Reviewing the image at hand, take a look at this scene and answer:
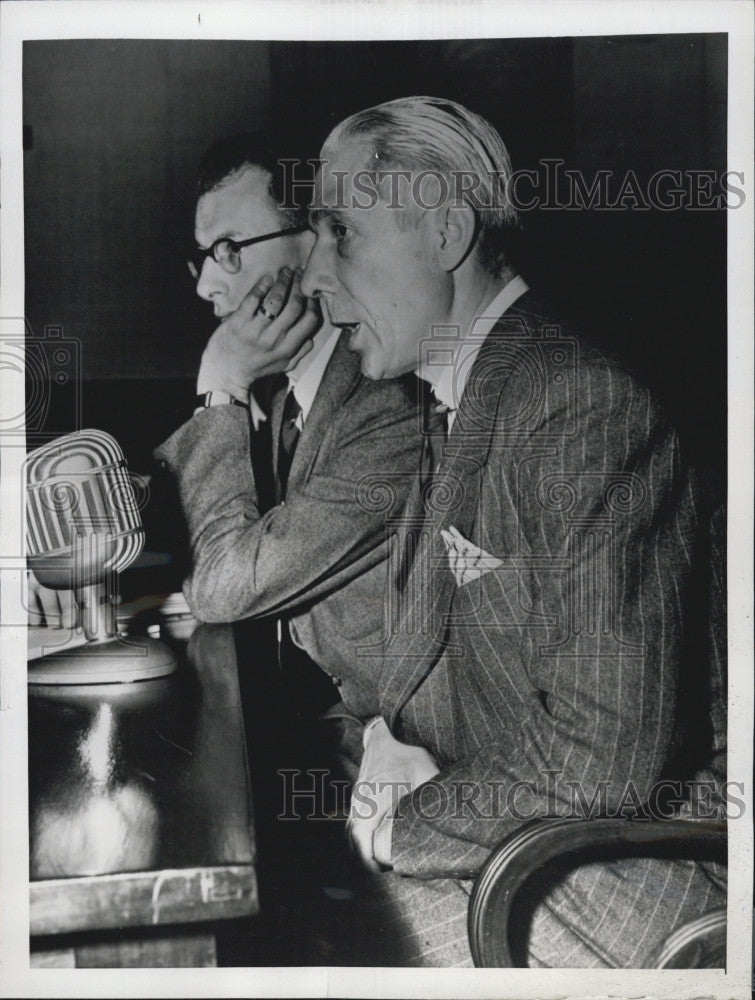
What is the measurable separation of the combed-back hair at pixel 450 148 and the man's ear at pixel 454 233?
0.06ft

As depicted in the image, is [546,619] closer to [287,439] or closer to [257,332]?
[287,439]

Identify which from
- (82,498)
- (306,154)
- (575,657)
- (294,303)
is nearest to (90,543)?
(82,498)

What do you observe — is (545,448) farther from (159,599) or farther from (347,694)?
(159,599)

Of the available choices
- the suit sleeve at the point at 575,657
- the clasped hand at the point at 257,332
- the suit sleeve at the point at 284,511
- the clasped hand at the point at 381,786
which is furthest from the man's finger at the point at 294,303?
the clasped hand at the point at 381,786

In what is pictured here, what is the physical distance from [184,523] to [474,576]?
2.15 feet

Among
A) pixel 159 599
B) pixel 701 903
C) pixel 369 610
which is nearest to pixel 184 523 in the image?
pixel 159 599

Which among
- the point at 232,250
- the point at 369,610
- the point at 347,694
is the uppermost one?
the point at 232,250

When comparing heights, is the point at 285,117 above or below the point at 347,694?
above

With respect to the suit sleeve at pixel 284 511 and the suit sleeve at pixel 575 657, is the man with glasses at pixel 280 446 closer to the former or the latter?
the suit sleeve at pixel 284 511

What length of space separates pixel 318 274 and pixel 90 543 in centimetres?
78

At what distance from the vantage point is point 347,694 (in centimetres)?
211

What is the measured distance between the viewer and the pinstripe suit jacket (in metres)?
2.05

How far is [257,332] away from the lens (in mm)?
2127

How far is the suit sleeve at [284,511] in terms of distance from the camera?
6.84 ft
